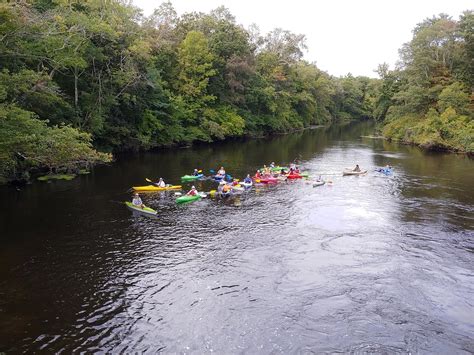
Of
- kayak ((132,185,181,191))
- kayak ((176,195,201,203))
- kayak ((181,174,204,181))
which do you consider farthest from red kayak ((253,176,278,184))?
kayak ((176,195,201,203))

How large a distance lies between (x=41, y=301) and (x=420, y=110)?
6306 cm

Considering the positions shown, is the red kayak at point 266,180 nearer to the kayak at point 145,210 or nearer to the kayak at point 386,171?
the kayak at point 386,171

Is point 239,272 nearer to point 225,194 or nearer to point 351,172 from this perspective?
point 225,194

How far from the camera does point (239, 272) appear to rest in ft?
55.6

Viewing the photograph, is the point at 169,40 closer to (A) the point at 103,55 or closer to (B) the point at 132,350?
(A) the point at 103,55

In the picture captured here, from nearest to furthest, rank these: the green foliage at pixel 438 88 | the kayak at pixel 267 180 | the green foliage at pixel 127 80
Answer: the green foliage at pixel 127 80 → the kayak at pixel 267 180 → the green foliage at pixel 438 88

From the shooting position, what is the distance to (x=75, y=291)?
15.1m

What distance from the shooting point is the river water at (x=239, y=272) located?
12648 millimetres

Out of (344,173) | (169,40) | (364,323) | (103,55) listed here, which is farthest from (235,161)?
(364,323)

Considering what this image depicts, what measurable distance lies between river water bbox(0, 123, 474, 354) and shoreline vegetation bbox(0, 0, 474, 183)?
5182 millimetres

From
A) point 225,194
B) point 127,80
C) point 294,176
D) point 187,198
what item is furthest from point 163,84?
point 187,198

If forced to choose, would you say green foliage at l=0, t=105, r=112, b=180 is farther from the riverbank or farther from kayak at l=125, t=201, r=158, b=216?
the riverbank

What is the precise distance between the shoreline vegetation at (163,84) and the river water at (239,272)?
5182 mm

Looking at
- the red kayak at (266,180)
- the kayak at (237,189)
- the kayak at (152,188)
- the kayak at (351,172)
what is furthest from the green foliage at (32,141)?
the kayak at (351,172)
